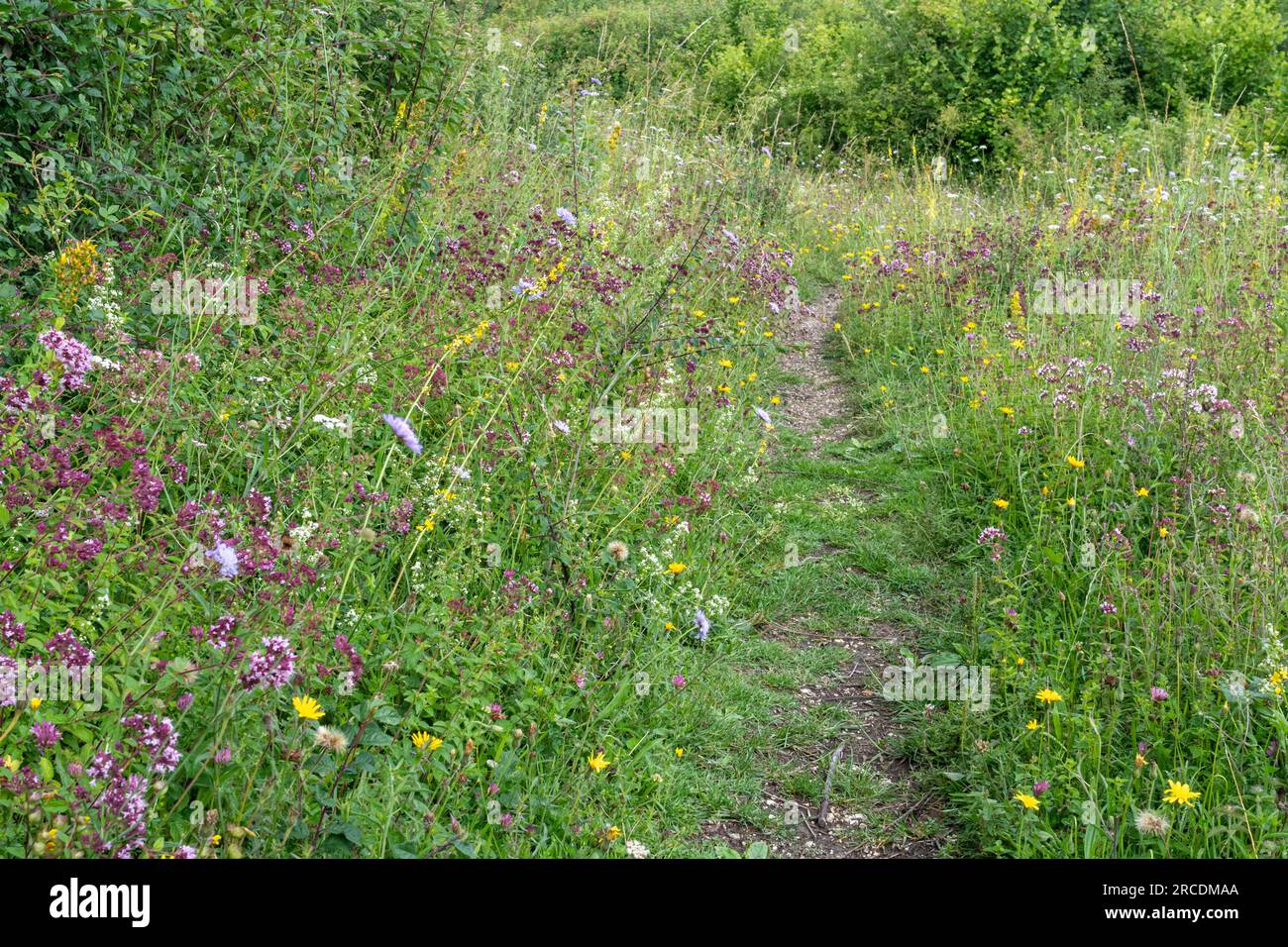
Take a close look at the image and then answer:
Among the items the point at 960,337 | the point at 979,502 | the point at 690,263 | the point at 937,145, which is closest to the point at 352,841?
the point at 979,502

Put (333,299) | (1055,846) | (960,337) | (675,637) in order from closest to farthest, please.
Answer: (1055,846), (675,637), (333,299), (960,337)

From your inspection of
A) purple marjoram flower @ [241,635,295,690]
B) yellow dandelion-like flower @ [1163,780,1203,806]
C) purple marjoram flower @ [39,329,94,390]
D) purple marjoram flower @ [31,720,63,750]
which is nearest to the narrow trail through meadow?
yellow dandelion-like flower @ [1163,780,1203,806]

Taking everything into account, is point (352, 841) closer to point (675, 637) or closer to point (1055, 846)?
point (675, 637)

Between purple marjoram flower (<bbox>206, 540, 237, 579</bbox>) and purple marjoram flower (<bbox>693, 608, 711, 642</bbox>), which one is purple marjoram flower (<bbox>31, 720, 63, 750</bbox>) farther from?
purple marjoram flower (<bbox>693, 608, 711, 642</bbox>)

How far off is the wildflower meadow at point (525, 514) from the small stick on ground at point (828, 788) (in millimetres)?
16

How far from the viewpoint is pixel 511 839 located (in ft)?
7.66

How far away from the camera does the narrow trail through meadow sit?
8.93 feet

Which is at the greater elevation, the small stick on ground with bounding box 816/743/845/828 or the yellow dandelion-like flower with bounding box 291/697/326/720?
the yellow dandelion-like flower with bounding box 291/697/326/720

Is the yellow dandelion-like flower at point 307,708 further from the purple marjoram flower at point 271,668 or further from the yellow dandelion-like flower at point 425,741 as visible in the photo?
the yellow dandelion-like flower at point 425,741

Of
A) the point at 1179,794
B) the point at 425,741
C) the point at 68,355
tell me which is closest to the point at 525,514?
the point at 425,741

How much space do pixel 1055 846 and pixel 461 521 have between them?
1766 millimetres

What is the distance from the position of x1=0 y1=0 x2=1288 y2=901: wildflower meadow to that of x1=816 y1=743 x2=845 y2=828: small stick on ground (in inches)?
0.6

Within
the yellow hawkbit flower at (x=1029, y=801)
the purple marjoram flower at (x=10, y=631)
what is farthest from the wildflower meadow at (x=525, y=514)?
the yellow hawkbit flower at (x=1029, y=801)

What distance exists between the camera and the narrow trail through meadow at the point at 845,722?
2.72 meters
